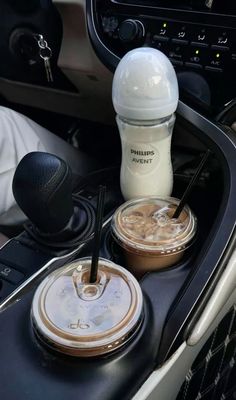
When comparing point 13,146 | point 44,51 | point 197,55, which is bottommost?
point 13,146

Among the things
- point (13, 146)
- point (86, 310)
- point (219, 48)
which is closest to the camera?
point (86, 310)

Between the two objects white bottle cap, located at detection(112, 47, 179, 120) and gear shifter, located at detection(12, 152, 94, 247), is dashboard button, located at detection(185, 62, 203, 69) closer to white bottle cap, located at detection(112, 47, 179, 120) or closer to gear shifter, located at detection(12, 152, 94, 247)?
white bottle cap, located at detection(112, 47, 179, 120)

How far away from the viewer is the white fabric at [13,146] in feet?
2.43

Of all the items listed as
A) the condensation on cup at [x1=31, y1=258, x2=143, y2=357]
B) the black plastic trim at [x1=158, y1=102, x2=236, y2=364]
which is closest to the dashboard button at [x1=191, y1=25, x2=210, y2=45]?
the black plastic trim at [x1=158, y1=102, x2=236, y2=364]

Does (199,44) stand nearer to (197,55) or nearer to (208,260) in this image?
(197,55)

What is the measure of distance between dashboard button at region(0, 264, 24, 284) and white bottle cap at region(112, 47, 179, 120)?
8.6 inches

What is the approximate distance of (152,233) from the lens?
531 millimetres

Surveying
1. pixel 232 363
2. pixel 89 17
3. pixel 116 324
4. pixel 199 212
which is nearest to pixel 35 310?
pixel 116 324

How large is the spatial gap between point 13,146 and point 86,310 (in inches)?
15.8

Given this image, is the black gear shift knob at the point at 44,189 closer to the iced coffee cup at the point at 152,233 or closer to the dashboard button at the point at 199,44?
the iced coffee cup at the point at 152,233

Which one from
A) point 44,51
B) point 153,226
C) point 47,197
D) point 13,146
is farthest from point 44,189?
point 44,51

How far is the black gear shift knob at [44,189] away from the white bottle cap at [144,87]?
0.10m

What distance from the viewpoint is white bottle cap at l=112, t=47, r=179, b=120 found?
53 cm

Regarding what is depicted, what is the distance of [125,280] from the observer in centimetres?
48
